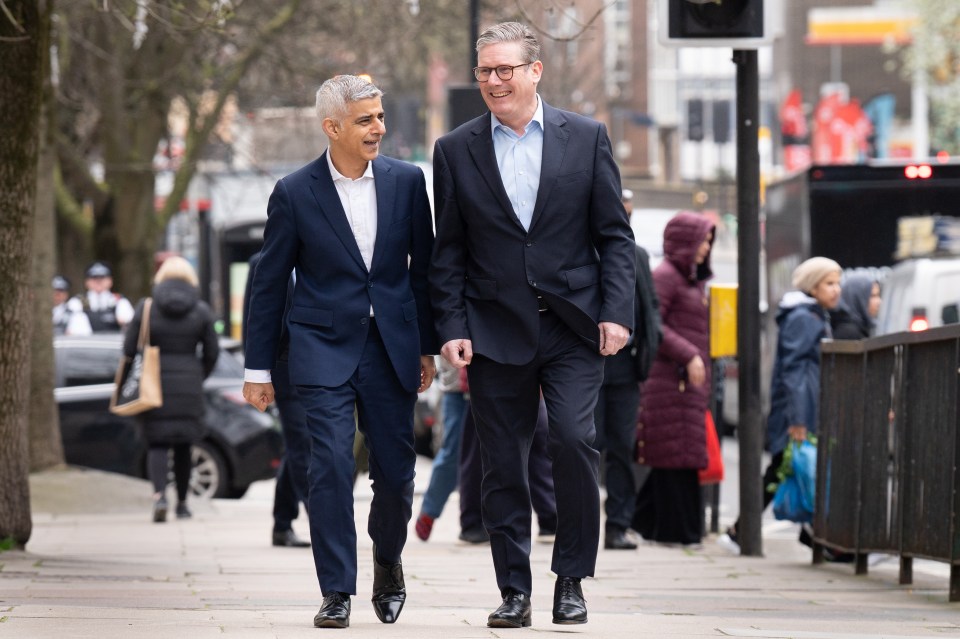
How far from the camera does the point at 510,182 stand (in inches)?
251

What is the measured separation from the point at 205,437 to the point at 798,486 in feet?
20.5

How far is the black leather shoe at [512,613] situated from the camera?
6172 millimetres

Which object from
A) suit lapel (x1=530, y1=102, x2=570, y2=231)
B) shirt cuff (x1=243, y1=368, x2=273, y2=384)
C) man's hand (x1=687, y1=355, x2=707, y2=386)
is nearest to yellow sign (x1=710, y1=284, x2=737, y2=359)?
man's hand (x1=687, y1=355, x2=707, y2=386)

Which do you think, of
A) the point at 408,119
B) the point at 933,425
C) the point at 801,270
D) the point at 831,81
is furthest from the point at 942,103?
the point at 933,425

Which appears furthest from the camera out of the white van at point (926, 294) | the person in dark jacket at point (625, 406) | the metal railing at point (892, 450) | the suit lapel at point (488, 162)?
the white van at point (926, 294)

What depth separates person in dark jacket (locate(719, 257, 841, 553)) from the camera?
10469 mm

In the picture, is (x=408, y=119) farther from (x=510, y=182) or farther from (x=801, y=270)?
(x=510, y=182)

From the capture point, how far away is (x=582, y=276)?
6324 mm

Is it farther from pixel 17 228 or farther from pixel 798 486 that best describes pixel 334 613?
pixel 798 486

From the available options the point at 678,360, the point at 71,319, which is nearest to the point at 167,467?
the point at 678,360

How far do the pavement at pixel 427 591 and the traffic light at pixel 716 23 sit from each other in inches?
105

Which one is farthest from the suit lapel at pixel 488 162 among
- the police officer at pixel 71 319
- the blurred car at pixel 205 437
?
the police officer at pixel 71 319

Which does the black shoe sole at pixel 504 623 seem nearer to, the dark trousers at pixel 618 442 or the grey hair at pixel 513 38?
the grey hair at pixel 513 38

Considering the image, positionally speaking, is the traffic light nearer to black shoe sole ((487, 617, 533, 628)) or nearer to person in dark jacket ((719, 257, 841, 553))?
person in dark jacket ((719, 257, 841, 553))
